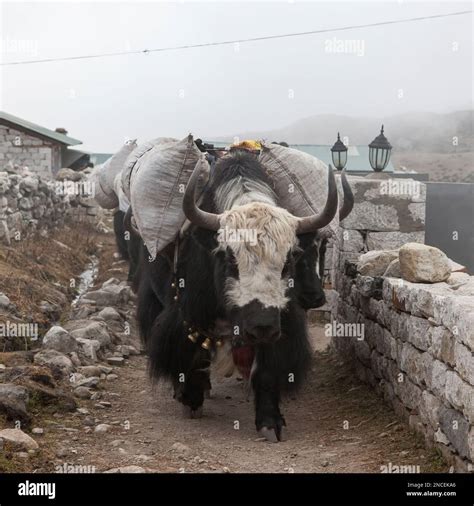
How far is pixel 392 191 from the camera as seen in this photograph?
6.89 metres

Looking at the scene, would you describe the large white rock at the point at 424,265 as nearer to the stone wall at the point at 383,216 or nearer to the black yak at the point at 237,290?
the black yak at the point at 237,290

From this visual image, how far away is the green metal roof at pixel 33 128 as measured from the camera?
21078 millimetres

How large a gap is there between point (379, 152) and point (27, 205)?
530 centimetres

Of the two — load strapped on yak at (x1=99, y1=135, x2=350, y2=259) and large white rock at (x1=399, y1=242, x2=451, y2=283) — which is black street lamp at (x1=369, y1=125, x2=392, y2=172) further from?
large white rock at (x1=399, y1=242, x2=451, y2=283)

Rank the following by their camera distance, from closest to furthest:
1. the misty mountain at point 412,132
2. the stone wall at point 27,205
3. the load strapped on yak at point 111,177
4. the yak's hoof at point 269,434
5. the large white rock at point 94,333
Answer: the yak's hoof at point 269,434
the large white rock at point 94,333
the load strapped on yak at point 111,177
the stone wall at point 27,205
the misty mountain at point 412,132

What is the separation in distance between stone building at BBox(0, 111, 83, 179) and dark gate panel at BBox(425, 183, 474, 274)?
45.6ft

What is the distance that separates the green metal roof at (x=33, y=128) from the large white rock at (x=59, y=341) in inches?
622

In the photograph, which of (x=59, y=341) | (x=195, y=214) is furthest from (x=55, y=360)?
(x=195, y=214)

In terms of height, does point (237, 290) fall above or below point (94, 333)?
above

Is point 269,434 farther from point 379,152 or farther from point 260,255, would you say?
point 379,152

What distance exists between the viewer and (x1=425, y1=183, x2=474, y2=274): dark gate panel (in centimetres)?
804

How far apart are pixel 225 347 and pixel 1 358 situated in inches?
65.2

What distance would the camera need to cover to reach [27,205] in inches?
448

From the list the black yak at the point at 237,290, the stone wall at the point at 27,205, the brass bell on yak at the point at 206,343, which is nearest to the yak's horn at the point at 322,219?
the black yak at the point at 237,290
